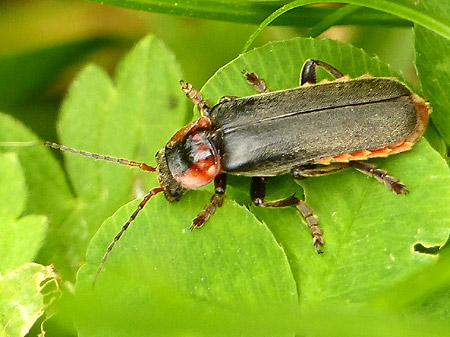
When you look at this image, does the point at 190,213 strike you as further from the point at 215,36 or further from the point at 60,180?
the point at 215,36

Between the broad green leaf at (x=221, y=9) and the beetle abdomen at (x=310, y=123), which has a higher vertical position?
the broad green leaf at (x=221, y=9)

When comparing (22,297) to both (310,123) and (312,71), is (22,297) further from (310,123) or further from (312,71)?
(312,71)

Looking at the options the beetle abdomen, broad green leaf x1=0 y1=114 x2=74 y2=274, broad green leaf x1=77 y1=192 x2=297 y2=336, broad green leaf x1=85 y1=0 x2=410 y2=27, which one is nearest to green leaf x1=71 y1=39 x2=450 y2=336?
broad green leaf x1=77 y1=192 x2=297 y2=336

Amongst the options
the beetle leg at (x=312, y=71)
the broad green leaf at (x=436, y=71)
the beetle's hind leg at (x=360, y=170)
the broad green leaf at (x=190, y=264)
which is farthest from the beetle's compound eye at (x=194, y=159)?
the broad green leaf at (x=436, y=71)

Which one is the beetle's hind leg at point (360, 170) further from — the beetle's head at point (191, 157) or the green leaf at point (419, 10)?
the green leaf at point (419, 10)

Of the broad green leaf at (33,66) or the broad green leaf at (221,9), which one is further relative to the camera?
the broad green leaf at (33,66)

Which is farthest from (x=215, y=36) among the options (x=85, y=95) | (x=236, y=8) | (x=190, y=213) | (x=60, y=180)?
(x=190, y=213)
